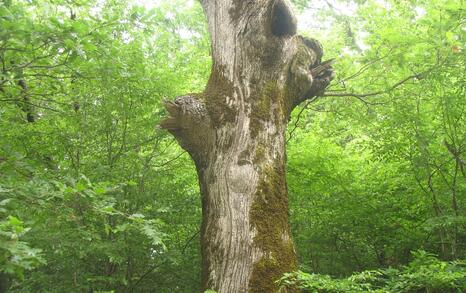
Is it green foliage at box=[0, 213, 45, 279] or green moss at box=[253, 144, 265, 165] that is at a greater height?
green moss at box=[253, 144, 265, 165]

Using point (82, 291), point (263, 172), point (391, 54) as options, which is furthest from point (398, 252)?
point (82, 291)

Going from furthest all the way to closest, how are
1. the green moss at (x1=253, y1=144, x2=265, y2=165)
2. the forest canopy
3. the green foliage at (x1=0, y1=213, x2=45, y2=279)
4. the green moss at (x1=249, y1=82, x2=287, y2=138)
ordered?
the forest canopy → the green moss at (x1=249, y1=82, x2=287, y2=138) → the green moss at (x1=253, y1=144, x2=265, y2=165) → the green foliage at (x1=0, y1=213, x2=45, y2=279)

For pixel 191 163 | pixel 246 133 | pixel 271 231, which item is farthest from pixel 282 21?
pixel 191 163

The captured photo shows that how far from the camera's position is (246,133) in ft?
11.3

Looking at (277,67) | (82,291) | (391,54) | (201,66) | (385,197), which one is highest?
(201,66)

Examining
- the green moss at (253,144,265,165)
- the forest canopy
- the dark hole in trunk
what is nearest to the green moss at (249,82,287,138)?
the green moss at (253,144,265,165)

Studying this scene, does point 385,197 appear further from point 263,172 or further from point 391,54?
point 263,172

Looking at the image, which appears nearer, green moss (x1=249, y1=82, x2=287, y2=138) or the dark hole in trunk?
green moss (x1=249, y1=82, x2=287, y2=138)

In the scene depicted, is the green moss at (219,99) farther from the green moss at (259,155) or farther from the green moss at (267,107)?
the green moss at (259,155)

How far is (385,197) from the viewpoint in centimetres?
498

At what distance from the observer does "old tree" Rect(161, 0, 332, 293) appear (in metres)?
3.03

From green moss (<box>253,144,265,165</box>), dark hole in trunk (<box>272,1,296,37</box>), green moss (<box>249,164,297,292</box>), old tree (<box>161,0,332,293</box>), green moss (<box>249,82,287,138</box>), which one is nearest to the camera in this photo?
green moss (<box>249,164,297,292</box>)

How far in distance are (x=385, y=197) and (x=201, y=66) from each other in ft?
11.1

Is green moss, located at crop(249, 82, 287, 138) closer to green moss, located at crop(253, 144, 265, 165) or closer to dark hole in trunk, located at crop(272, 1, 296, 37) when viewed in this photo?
green moss, located at crop(253, 144, 265, 165)
